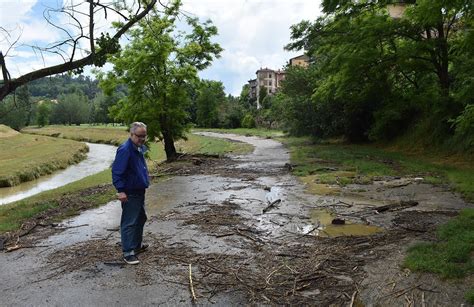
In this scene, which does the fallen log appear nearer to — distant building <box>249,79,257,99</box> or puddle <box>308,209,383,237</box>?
puddle <box>308,209,383,237</box>

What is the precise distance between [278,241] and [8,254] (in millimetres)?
4694

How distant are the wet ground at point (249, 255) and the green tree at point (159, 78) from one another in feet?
34.2

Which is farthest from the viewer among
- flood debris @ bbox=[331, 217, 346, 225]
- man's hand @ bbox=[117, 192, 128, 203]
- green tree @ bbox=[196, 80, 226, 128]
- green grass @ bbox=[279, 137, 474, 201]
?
green tree @ bbox=[196, 80, 226, 128]

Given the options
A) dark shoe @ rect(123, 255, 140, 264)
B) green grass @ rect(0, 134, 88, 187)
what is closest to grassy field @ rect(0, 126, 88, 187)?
green grass @ rect(0, 134, 88, 187)

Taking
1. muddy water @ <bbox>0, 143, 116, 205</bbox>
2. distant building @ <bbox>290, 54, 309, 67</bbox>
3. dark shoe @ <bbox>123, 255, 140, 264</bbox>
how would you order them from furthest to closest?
distant building @ <bbox>290, 54, 309, 67</bbox> < muddy water @ <bbox>0, 143, 116, 205</bbox> < dark shoe @ <bbox>123, 255, 140, 264</bbox>

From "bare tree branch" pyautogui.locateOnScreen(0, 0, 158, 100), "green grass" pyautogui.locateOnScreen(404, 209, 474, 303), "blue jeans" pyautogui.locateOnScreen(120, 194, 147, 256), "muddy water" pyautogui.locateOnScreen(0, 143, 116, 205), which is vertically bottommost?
"muddy water" pyautogui.locateOnScreen(0, 143, 116, 205)

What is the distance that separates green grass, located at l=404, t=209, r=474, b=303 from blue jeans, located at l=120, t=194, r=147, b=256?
390 cm

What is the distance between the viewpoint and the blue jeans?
6.18m

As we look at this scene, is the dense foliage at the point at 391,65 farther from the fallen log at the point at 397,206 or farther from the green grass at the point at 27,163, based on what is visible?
the green grass at the point at 27,163

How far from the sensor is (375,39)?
19.2m

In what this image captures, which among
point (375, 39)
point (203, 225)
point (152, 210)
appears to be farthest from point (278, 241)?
point (375, 39)

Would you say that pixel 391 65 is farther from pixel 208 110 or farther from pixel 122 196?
pixel 208 110

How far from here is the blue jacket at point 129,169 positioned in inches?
237

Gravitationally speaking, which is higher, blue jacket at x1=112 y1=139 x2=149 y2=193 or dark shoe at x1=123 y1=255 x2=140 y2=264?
blue jacket at x1=112 y1=139 x2=149 y2=193
